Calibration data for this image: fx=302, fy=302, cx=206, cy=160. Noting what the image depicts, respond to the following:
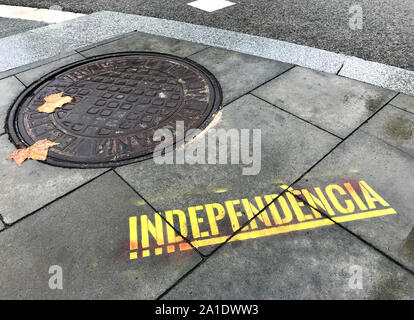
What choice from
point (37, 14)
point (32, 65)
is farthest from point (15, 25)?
point (32, 65)

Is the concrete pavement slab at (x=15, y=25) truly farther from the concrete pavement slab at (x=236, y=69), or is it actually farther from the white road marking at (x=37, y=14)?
the concrete pavement slab at (x=236, y=69)

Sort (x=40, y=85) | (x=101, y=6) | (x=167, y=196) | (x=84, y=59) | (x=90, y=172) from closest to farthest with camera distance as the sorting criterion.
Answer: (x=167, y=196) → (x=90, y=172) → (x=40, y=85) → (x=84, y=59) → (x=101, y=6)

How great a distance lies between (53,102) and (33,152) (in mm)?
794

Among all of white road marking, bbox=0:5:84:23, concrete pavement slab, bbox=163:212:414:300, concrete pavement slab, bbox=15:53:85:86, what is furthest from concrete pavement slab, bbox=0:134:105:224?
white road marking, bbox=0:5:84:23

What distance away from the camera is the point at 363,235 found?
2.10 meters

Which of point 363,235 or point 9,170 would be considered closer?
point 363,235

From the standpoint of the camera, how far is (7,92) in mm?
3588

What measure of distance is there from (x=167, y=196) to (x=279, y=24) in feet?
13.1

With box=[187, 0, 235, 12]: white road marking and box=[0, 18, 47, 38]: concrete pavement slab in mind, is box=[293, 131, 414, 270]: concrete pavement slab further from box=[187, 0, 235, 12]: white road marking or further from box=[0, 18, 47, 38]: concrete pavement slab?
box=[0, 18, 47, 38]: concrete pavement slab

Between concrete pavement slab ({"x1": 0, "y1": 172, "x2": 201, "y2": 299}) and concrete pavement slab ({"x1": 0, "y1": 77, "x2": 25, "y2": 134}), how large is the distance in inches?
59.3

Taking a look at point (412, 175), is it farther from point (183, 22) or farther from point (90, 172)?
point (183, 22)

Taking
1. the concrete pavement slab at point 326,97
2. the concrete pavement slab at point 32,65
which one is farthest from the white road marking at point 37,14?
the concrete pavement slab at point 326,97

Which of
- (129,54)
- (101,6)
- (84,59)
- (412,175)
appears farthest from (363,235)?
(101,6)
